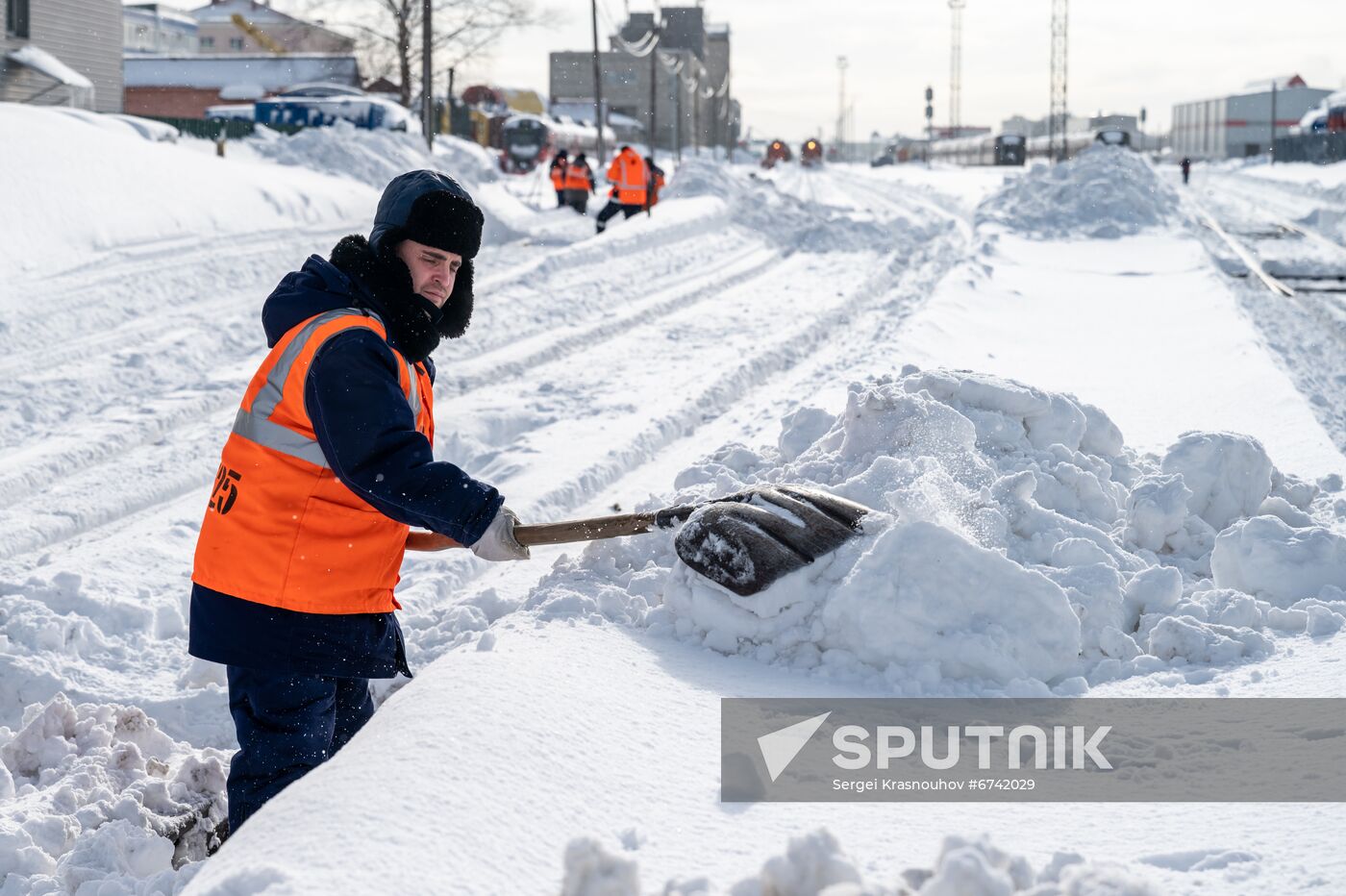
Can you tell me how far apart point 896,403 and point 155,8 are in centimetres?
7024

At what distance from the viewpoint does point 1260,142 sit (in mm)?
72250

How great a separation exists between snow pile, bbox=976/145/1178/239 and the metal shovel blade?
1595 centimetres

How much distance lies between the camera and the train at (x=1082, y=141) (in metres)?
42.4

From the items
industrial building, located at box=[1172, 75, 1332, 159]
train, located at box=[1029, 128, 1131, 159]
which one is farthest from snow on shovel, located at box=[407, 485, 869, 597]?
industrial building, located at box=[1172, 75, 1332, 159]

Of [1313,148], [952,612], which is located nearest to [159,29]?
[1313,148]

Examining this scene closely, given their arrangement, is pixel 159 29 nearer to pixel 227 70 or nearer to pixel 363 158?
pixel 227 70

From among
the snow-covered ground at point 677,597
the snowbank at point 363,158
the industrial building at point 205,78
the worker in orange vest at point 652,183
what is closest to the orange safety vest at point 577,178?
the snowbank at point 363,158

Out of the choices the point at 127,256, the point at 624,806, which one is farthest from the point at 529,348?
the point at 624,806

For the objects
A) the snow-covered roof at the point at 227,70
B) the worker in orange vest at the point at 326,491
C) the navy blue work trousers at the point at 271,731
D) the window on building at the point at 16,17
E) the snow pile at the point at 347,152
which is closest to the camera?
the worker in orange vest at the point at 326,491

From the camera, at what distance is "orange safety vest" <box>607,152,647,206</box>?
57.9 feet

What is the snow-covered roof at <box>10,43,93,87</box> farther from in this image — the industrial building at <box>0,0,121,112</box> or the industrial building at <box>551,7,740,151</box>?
the industrial building at <box>551,7,740,151</box>

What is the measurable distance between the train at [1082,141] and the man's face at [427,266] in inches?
1228

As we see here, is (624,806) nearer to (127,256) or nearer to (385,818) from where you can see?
(385,818)

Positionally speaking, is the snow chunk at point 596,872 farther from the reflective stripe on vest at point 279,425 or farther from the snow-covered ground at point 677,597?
the reflective stripe on vest at point 279,425
